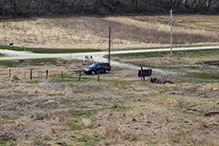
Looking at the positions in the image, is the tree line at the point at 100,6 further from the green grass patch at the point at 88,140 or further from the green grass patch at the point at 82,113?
the green grass patch at the point at 88,140

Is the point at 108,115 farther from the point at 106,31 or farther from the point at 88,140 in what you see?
the point at 106,31

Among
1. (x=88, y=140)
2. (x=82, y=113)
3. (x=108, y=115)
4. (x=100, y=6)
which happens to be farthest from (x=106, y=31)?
(x=88, y=140)

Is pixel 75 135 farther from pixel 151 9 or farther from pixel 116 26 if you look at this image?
pixel 151 9

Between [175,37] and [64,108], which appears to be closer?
[64,108]

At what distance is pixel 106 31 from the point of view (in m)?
92.8

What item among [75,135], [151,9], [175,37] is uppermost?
[151,9]

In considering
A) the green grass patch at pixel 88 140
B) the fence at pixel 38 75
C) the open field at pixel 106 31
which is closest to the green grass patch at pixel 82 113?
the green grass patch at pixel 88 140

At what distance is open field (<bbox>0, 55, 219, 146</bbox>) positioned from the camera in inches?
440

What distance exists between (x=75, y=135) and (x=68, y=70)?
26.5 metres

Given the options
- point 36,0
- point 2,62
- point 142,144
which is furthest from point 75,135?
point 36,0

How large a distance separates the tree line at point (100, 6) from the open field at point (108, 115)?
305 feet

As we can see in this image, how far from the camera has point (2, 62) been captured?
4197 cm

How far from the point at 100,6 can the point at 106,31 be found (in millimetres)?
32082

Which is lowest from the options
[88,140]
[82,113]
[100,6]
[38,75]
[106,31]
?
[88,140]
